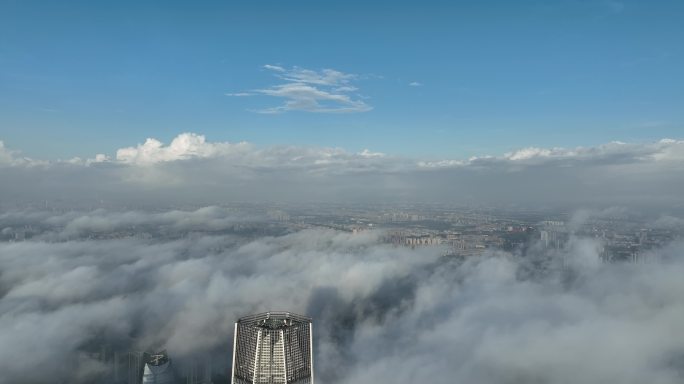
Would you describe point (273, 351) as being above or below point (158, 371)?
above

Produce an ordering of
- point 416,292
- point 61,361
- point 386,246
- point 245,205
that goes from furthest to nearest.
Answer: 1. point 245,205
2. point 386,246
3. point 416,292
4. point 61,361

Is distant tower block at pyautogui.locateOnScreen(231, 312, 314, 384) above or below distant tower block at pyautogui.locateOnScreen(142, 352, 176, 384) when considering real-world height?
above

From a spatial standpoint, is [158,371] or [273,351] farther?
[158,371]

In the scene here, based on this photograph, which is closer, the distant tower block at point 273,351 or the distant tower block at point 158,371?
the distant tower block at point 273,351

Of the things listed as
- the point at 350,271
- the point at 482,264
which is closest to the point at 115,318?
the point at 350,271

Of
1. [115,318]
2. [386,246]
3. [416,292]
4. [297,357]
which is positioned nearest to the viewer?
[297,357]

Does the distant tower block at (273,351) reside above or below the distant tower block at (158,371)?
above

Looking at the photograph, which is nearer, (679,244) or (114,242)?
(679,244)

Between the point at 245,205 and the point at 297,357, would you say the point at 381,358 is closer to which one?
Answer: the point at 297,357
